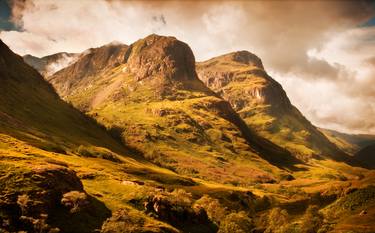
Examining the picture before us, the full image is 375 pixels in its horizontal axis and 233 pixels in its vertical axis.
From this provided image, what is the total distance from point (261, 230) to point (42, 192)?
338ft

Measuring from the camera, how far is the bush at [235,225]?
169m

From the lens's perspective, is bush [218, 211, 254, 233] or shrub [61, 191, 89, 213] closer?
shrub [61, 191, 89, 213]

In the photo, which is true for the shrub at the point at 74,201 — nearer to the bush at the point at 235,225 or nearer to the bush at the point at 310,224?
the bush at the point at 235,225

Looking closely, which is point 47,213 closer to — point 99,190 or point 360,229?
point 99,190

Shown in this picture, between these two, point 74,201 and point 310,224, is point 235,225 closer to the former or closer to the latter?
point 310,224

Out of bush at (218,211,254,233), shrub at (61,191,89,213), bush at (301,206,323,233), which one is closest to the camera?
shrub at (61,191,89,213)

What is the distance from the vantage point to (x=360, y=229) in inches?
6471

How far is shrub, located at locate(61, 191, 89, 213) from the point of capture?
14825 centimetres

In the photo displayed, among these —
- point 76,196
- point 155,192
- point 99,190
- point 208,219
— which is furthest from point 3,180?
point 208,219

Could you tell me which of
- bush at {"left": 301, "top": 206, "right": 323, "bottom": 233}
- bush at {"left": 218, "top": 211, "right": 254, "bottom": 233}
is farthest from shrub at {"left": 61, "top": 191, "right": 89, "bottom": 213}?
bush at {"left": 301, "top": 206, "right": 323, "bottom": 233}

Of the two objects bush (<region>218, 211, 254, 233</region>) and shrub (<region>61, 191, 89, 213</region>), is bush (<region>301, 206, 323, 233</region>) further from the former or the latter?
shrub (<region>61, 191, 89, 213</region>)

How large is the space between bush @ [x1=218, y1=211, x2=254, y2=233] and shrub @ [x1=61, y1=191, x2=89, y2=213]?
188 ft

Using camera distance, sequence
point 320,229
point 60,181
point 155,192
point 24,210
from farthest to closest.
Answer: point 155,192, point 320,229, point 60,181, point 24,210

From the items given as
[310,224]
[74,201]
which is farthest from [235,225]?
[74,201]
